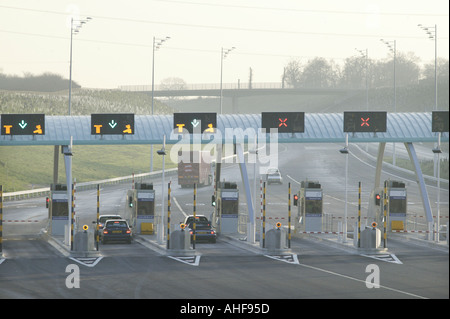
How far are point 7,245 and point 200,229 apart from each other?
32.6 feet

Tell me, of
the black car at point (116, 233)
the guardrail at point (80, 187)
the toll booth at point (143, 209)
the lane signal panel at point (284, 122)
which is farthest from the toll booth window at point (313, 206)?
the guardrail at point (80, 187)

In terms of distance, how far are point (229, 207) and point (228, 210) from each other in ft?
0.60

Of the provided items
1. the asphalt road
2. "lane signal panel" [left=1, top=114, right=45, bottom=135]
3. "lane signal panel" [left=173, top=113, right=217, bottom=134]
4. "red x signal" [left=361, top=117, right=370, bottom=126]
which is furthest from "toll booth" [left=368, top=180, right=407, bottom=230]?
"lane signal panel" [left=1, top=114, right=45, bottom=135]

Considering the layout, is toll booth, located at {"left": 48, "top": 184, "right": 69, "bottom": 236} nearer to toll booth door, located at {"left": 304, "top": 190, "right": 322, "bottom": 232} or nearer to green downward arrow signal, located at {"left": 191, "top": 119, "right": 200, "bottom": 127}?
green downward arrow signal, located at {"left": 191, "top": 119, "right": 200, "bottom": 127}

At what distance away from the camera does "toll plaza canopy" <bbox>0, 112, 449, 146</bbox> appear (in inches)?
1788

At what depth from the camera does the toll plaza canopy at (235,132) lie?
Answer: 45.4 m

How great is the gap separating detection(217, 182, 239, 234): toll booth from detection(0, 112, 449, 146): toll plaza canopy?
342cm

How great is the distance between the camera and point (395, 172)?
9631 cm

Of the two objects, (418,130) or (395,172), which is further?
(395,172)

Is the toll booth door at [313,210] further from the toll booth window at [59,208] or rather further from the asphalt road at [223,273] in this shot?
the toll booth window at [59,208]

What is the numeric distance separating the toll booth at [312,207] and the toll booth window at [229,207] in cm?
392
